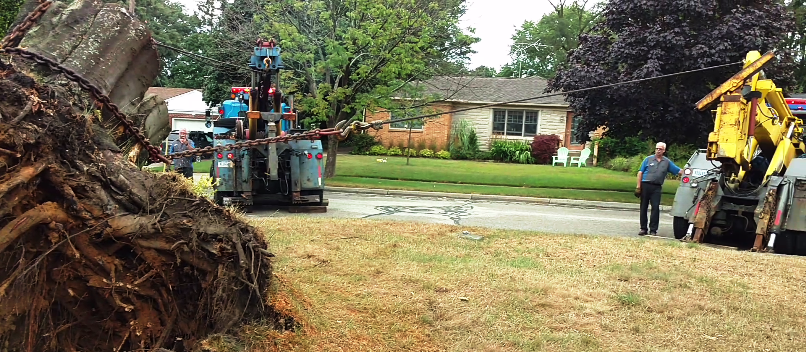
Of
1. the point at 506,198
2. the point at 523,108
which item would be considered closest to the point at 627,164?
the point at 523,108

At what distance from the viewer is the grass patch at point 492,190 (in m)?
16.9

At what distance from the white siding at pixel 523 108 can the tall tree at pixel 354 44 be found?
15453 millimetres

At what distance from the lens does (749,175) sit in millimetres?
10891

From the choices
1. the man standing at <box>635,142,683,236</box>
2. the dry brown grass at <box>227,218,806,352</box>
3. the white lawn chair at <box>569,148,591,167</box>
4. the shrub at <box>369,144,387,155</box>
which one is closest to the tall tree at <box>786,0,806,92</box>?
the white lawn chair at <box>569,148,591,167</box>

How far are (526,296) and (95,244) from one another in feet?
11.0

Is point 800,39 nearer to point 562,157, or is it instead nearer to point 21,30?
point 562,157

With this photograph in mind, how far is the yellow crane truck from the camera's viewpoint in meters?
9.43

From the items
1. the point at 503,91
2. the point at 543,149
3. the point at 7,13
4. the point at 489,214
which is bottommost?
the point at 489,214

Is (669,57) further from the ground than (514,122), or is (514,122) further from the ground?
(669,57)

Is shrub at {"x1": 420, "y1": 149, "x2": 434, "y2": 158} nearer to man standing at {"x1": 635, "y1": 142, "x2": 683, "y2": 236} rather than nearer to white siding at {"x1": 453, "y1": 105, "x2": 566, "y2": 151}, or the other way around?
white siding at {"x1": 453, "y1": 105, "x2": 566, "y2": 151}

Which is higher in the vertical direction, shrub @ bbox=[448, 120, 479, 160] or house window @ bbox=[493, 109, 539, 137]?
house window @ bbox=[493, 109, 539, 137]

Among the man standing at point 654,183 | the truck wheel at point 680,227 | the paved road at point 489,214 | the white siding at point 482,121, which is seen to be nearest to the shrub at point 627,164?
the white siding at point 482,121

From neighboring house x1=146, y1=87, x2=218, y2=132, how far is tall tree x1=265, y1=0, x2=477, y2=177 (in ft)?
69.7

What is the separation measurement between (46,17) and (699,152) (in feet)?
36.1
